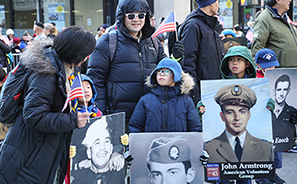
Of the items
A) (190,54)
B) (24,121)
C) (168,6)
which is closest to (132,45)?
(190,54)

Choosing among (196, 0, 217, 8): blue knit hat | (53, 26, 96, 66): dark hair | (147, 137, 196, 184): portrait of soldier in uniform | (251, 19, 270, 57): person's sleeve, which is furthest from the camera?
(251, 19, 270, 57): person's sleeve

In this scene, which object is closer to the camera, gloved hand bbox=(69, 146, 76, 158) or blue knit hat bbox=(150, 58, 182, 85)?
gloved hand bbox=(69, 146, 76, 158)

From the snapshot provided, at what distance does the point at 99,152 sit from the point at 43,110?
2.67 feet

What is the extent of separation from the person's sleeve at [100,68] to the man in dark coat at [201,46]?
3.12ft

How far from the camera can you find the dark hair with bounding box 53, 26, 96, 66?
2461 millimetres

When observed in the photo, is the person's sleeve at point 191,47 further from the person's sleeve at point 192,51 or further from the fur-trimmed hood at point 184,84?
the fur-trimmed hood at point 184,84

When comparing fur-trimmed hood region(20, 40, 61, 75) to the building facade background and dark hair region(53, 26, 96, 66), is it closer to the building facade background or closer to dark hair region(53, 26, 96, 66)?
dark hair region(53, 26, 96, 66)

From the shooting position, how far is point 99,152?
3021mm

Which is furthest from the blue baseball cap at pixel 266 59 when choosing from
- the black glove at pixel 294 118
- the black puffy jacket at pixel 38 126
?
the black puffy jacket at pixel 38 126

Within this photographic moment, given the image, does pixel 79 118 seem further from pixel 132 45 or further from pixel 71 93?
pixel 132 45

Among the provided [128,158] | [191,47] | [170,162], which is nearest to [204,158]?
[170,162]

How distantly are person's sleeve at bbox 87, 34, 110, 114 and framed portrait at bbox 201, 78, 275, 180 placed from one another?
1.02 metres

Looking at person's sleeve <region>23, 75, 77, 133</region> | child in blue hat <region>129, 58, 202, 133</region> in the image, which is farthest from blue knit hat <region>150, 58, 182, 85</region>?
person's sleeve <region>23, 75, 77, 133</region>

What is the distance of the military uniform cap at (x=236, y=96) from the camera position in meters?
3.37
